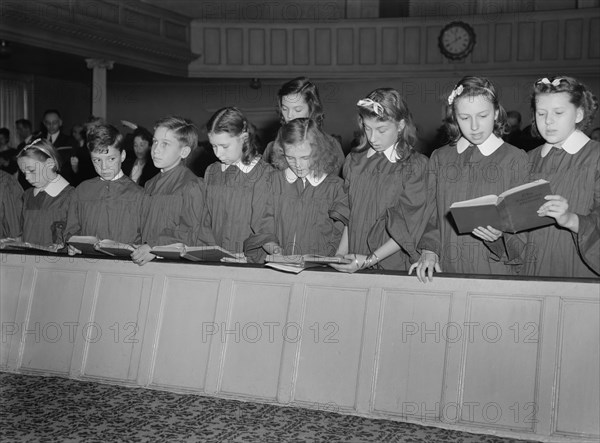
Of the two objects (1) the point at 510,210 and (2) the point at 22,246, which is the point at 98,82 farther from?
(1) the point at 510,210

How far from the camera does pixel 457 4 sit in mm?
13492

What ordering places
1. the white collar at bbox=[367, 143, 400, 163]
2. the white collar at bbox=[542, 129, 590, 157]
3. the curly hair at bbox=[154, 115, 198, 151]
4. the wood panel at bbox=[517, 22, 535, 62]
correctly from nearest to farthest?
the white collar at bbox=[542, 129, 590, 157] → the white collar at bbox=[367, 143, 400, 163] → the curly hair at bbox=[154, 115, 198, 151] → the wood panel at bbox=[517, 22, 535, 62]

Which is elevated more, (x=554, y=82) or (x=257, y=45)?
(x=257, y=45)

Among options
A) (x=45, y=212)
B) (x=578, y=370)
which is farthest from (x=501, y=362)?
(x=45, y=212)

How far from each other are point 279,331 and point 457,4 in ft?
34.9

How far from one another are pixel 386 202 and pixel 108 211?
1.75 metres

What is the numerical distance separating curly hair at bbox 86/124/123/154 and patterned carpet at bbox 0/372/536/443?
1.48 meters

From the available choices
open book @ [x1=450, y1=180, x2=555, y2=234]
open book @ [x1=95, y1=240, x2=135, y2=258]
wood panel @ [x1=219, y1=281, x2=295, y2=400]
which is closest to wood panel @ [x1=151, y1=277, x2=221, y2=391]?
wood panel @ [x1=219, y1=281, x2=295, y2=400]

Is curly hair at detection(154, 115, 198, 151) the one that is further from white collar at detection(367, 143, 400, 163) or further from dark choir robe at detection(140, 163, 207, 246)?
white collar at detection(367, 143, 400, 163)

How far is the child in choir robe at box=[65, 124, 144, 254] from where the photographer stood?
495 centimetres

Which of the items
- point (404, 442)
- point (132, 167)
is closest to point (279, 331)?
point (404, 442)

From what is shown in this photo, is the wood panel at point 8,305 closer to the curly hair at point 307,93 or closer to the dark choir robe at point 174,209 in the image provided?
the dark choir robe at point 174,209

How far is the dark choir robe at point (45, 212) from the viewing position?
17.0 feet

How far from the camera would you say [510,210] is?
3416mm
